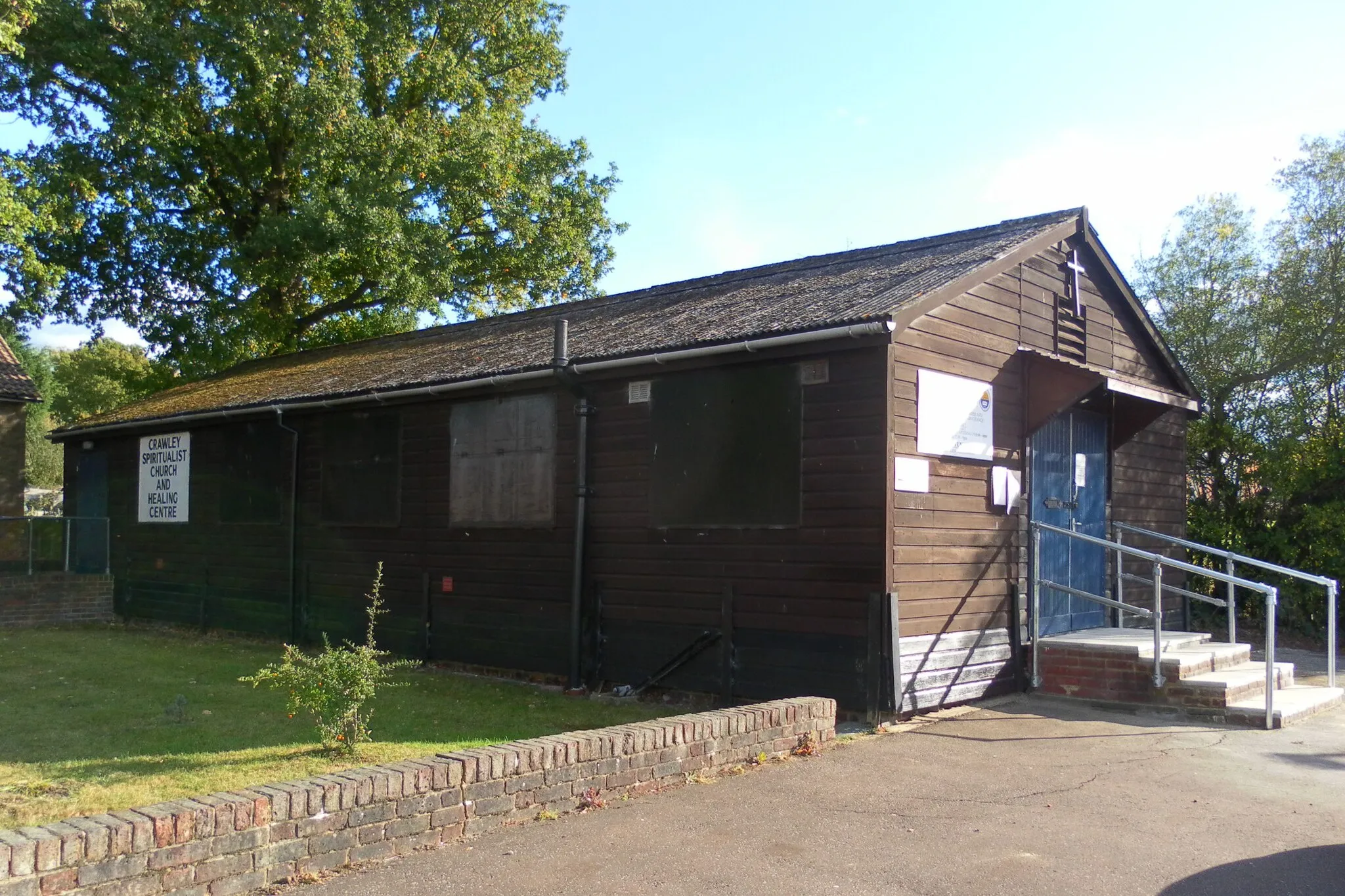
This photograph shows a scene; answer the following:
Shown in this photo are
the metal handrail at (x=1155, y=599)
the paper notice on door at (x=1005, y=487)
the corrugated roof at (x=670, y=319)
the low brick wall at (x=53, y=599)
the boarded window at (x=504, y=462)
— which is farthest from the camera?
the low brick wall at (x=53, y=599)

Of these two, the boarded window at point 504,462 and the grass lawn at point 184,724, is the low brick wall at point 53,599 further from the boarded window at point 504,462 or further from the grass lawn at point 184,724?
the boarded window at point 504,462

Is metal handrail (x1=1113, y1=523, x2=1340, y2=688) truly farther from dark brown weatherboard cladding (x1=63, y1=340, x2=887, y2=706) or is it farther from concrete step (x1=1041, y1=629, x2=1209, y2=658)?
dark brown weatherboard cladding (x1=63, y1=340, x2=887, y2=706)

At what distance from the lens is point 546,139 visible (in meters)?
27.8

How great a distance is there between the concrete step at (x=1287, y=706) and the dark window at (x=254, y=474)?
11592mm

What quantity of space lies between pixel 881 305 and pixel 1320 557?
33.9 feet

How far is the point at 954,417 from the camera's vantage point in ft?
31.5

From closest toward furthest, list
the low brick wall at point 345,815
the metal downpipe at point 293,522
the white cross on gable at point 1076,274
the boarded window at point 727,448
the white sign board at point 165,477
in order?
the low brick wall at point 345,815 → the boarded window at point 727,448 → the white cross on gable at point 1076,274 → the metal downpipe at point 293,522 → the white sign board at point 165,477

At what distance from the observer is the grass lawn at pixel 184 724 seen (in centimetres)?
649

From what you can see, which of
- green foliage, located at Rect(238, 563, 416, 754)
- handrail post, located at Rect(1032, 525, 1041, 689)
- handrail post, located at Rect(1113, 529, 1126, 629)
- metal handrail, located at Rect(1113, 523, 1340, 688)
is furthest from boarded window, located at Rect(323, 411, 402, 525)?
metal handrail, located at Rect(1113, 523, 1340, 688)

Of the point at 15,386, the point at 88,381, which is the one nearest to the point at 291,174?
the point at 15,386

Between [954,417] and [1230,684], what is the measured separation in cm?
315

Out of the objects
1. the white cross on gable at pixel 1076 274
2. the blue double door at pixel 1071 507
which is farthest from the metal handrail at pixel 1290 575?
the white cross on gable at pixel 1076 274

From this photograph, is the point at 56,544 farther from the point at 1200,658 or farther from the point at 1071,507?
the point at 1200,658

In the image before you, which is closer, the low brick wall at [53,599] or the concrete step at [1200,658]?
the concrete step at [1200,658]
